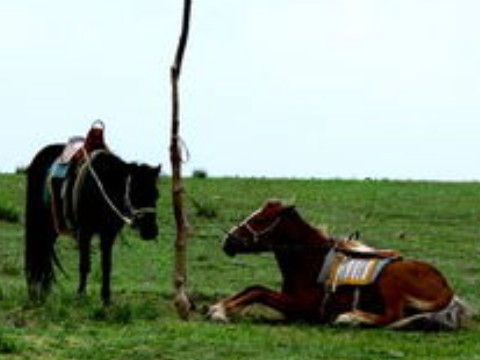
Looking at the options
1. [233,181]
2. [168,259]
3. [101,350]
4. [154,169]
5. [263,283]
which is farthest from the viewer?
[233,181]

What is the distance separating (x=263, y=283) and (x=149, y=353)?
6275mm

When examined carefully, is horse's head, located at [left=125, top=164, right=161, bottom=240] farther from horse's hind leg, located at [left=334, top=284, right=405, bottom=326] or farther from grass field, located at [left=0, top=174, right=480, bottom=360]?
horse's hind leg, located at [left=334, top=284, right=405, bottom=326]

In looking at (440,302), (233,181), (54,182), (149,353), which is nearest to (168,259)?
(54,182)

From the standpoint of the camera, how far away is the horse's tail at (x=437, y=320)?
14.1m

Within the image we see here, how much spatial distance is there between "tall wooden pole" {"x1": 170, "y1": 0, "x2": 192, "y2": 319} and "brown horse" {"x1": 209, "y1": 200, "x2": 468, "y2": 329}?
339 mm

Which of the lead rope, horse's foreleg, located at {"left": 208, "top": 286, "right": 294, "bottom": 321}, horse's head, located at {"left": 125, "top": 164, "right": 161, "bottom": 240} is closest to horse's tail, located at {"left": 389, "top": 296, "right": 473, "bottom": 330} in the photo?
horse's foreleg, located at {"left": 208, "top": 286, "right": 294, "bottom": 321}

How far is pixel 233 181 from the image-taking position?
29.8 metres

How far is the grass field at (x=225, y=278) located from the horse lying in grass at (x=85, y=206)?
36 cm

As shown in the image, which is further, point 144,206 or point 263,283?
point 263,283

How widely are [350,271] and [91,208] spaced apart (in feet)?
8.60

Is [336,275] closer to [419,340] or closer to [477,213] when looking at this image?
[419,340]

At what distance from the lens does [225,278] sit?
725 inches

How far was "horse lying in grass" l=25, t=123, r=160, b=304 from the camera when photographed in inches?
563

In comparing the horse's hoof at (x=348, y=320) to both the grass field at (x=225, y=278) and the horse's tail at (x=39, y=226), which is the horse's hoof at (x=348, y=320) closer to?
the grass field at (x=225, y=278)
